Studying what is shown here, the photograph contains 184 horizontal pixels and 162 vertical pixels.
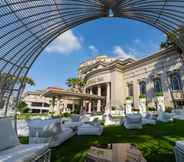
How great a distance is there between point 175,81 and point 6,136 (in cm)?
3155

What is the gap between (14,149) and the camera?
11.9 feet

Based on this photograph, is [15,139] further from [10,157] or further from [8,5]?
[8,5]

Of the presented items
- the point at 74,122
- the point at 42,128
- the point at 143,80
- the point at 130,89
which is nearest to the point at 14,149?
the point at 42,128

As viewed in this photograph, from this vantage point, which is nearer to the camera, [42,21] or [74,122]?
[42,21]

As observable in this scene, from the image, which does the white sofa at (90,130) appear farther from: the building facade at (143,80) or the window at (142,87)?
the window at (142,87)

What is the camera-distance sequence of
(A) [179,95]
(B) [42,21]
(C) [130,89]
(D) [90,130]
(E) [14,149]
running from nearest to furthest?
(E) [14,149]
(B) [42,21]
(D) [90,130]
(A) [179,95]
(C) [130,89]

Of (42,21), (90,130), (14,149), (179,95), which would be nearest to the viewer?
(14,149)

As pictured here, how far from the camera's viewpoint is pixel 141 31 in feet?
40.0

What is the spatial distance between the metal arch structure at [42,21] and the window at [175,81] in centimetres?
2500

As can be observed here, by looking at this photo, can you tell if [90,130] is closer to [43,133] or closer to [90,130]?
[90,130]

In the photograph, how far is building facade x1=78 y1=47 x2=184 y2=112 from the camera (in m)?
30.2

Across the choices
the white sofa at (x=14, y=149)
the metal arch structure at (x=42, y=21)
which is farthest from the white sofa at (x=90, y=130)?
the white sofa at (x=14, y=149)

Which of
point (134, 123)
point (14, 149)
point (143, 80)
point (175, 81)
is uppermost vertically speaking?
point (143, 80)

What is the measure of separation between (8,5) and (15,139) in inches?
156
